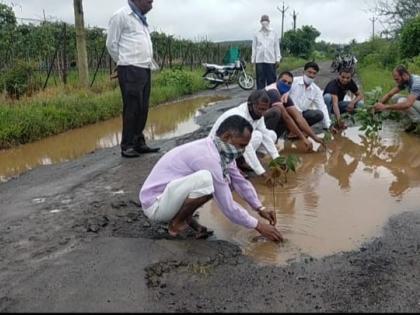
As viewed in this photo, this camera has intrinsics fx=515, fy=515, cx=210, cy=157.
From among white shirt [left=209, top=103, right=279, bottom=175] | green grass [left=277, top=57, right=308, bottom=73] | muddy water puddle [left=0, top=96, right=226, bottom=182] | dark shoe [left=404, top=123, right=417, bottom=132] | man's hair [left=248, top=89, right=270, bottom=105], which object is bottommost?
muddy water puddle [left=0, top=96, right=226, bottom=182]

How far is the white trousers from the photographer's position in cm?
335

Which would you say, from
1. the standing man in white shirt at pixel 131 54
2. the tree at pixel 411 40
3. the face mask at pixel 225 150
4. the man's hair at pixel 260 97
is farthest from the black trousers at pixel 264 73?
the tree at pixel 411 40

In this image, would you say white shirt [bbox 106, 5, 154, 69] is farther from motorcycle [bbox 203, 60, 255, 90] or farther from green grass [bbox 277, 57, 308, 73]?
green grass [bbox 277, 57, 308, 73]

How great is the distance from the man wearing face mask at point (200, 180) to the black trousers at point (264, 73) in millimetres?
7047

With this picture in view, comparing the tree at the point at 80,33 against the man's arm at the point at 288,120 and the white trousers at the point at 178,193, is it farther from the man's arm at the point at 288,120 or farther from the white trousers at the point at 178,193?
the white trousers at the point at 178,193

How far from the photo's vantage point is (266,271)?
323 cm

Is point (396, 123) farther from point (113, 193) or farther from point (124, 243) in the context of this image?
point (124, 243)

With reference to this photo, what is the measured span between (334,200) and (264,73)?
6.13m

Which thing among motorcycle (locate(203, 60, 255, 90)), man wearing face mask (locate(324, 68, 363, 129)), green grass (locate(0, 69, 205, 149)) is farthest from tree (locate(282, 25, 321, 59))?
man wearing face mask (locate(324, 68, 363, 129))

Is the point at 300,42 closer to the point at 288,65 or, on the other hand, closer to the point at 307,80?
the point at 288,65

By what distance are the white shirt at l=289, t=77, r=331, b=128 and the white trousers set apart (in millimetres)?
4087

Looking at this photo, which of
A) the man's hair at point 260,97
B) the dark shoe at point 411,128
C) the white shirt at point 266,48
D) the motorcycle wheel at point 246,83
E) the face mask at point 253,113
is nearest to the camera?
the man's hair at point 260,97

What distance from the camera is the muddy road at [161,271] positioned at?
9.07 feet

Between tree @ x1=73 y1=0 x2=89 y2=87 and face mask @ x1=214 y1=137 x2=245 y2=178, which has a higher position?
tree @ x1=73 y1=0 x2=89 y2=87
